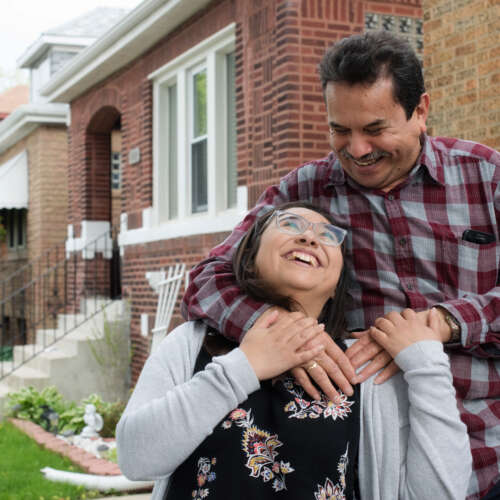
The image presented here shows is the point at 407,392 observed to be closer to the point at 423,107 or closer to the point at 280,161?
the point at 423,107

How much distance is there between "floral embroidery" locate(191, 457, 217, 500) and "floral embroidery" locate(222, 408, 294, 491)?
10cm

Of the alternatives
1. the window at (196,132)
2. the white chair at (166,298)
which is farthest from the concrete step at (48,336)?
the window at (196,132)

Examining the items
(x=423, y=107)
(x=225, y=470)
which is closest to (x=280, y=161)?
(x=423, y=107)

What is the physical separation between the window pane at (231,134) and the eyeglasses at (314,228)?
19.2 feet

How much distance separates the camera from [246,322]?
7.10 feet

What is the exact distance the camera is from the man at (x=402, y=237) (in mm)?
2131

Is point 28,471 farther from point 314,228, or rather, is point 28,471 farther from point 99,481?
point 314,228

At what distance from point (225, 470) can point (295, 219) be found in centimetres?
77

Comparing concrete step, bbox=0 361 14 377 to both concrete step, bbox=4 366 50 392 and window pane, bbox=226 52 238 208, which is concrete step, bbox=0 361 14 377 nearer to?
concrete step, bbox=4 366 50 392

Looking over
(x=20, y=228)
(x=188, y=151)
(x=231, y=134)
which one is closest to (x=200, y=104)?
(x=188, y=151)

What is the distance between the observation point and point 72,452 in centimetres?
650

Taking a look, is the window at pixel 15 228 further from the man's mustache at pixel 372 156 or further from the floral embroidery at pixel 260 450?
the floral embroidery at pixel 260 450

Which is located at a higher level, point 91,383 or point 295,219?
point 295,219

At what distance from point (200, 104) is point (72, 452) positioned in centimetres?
424
